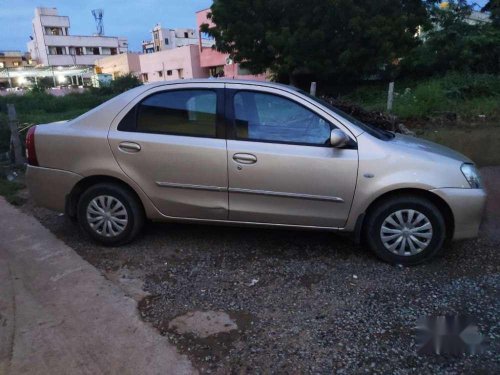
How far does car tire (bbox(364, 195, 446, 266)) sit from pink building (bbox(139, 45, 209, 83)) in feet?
117

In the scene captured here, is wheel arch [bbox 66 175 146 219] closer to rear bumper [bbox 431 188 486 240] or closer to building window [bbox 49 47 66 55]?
rear bumper [bbox 431 188 486 240]

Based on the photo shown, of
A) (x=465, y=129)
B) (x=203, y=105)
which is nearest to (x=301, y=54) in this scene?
(x=465, y=129)

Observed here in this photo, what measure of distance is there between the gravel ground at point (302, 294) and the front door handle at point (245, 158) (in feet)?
3.02

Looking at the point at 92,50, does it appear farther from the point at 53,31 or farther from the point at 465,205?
the point at 465,205

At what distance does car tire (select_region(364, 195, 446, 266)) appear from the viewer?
3854mm

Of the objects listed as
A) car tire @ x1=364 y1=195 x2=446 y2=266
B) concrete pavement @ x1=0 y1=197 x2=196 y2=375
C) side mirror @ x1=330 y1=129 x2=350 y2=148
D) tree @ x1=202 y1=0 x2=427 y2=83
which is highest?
tree @ x1=202 y1=0 x2=427 y2=83

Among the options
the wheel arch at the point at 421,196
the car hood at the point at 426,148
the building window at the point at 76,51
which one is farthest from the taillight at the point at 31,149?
the building window at the point at 76,51

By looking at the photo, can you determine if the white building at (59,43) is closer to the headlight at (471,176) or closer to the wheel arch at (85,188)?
the wheel arch at (85,188)

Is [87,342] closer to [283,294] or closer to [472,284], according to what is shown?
[283,294]

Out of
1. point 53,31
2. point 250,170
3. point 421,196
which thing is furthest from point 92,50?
point 421,196

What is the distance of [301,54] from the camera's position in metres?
16.3

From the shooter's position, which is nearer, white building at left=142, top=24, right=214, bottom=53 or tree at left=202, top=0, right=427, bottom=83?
tree at left=202, top=0, right=427, bottom=83

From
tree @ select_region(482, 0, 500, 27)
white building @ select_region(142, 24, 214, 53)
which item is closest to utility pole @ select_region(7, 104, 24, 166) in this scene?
tree @ select_region(482, 0, 500, 27)

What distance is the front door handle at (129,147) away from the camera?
4.10 metres
